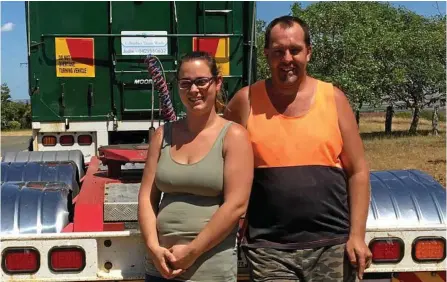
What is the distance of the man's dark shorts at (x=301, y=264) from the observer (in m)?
2.56

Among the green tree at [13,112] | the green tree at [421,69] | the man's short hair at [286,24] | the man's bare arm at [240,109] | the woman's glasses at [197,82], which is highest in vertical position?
the man's short hair at [286,24]

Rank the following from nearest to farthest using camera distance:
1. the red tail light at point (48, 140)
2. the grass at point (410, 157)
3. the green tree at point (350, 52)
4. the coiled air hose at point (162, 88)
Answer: the coiled air hose at point (162, 88)
the red tail light at point (48, 140)
the grass at point (410, 157)
the green tree at point (350, 52)

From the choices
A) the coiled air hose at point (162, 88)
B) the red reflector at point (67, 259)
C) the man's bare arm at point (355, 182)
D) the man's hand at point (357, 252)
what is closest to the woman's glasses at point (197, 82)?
the man's bare arm at point (355, 182)

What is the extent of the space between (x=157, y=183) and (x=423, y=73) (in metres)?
26.4

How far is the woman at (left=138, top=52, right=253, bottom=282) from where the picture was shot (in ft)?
7.98

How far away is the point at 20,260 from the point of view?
2.91 metres

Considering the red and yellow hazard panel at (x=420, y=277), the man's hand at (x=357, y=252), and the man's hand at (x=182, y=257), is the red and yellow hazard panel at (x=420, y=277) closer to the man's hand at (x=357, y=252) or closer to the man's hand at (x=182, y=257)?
the man's hand at (x=357, y=252)

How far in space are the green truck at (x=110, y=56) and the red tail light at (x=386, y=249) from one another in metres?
3.49

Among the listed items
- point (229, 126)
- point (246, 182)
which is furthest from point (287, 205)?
point (229, 126)

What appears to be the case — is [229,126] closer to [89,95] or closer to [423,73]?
[89,95]

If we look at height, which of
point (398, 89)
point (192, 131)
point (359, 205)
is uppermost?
point (192, 131)

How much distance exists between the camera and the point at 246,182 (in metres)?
2.46

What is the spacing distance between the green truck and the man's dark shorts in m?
3.78

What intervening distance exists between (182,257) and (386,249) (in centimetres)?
118
